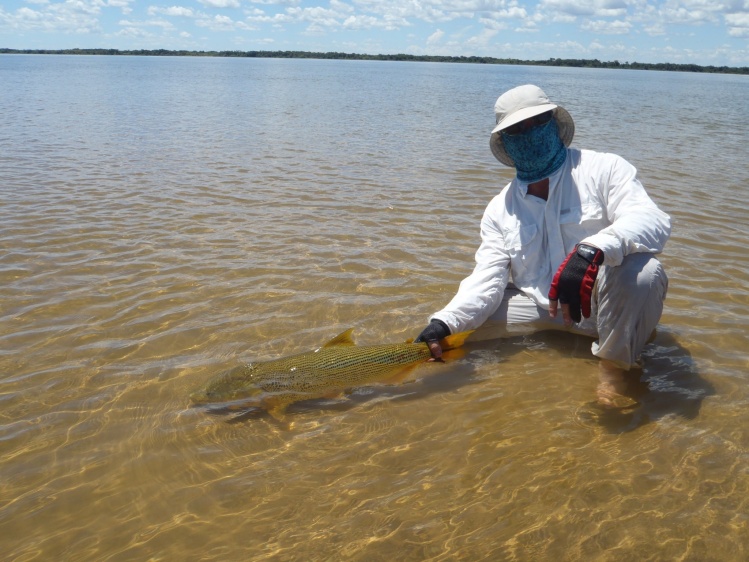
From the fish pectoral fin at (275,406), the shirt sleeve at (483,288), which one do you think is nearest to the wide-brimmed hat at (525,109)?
the shirt sleeve at (483,288)

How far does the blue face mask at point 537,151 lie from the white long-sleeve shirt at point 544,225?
7 centimetres

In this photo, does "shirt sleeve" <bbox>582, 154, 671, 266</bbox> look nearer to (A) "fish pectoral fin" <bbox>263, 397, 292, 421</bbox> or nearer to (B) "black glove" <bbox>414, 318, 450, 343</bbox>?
(B) "black glove" <bbox>414, 318, 450, 343</bbox>

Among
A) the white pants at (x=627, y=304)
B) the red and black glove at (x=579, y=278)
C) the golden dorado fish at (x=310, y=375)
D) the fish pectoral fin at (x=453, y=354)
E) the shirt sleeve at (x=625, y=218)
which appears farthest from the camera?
the fish pectoral fin at (x=453, y=354)

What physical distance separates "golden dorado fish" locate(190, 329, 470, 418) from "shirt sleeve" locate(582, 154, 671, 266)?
1187mm

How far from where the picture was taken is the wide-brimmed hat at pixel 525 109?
400cm

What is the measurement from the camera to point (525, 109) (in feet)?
13.2

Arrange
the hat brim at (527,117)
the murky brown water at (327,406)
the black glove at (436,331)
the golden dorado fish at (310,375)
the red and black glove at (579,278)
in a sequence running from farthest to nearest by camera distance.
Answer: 1. the black glove at (436,331)
2. the golden dorado fish at (310,375)
3. the hat brim at (527,117)
4. the red and black glove at (579,278)
5. the murky brown water at (327,406)

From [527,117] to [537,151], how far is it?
351mm

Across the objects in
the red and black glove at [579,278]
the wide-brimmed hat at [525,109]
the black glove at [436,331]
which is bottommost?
the black glove at [436,331]

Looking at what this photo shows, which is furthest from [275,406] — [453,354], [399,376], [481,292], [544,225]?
[544,225]

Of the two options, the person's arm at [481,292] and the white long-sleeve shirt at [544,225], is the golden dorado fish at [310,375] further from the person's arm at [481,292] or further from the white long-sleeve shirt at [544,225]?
the white long-sleeve shirt at [544,225]

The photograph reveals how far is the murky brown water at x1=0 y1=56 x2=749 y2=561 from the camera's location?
305 centimetres

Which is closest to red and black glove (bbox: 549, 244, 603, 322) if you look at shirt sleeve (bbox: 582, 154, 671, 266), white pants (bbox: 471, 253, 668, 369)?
shirt sleeve (bbox: 582, 154, 671, 266)

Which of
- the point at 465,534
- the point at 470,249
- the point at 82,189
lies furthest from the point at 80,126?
the point at 465,534
